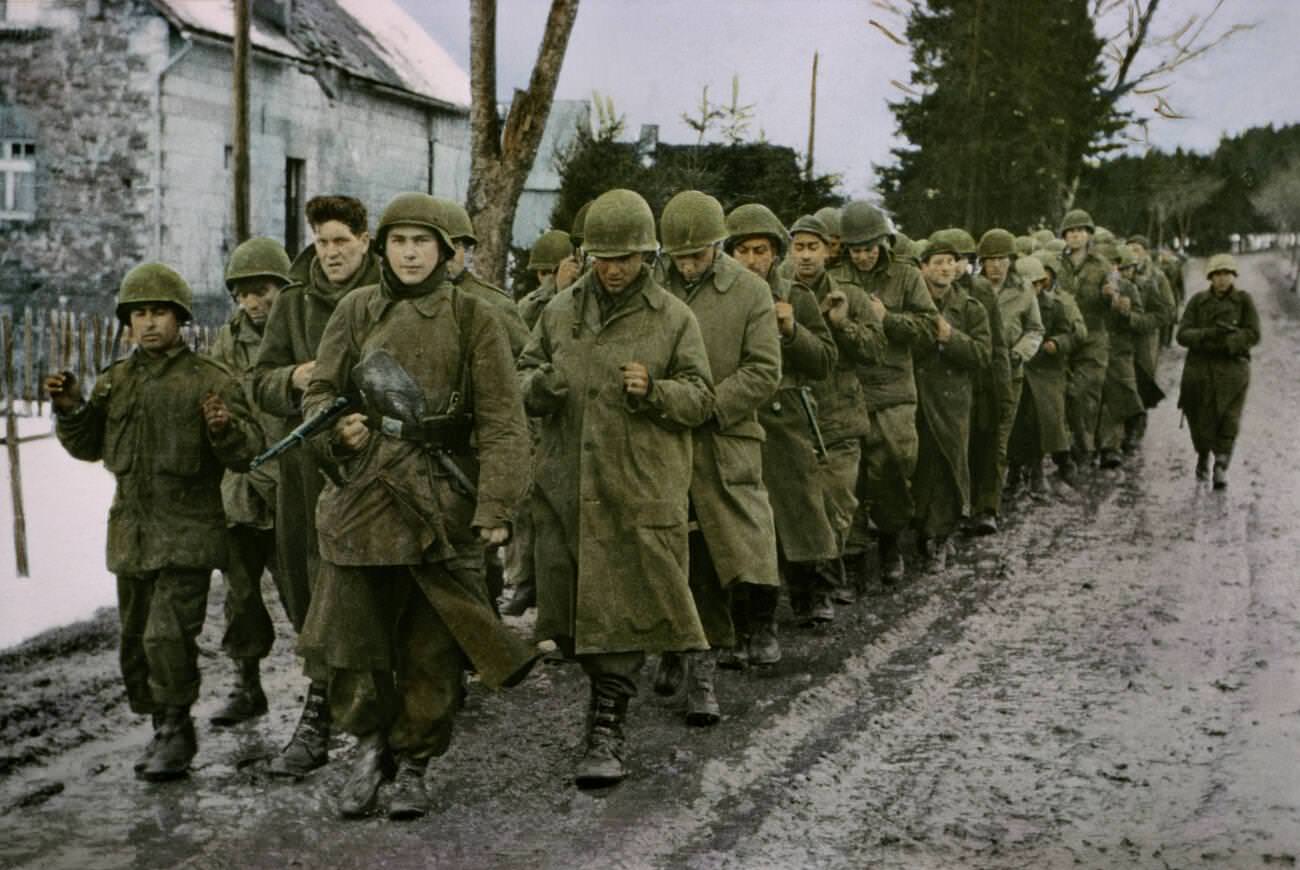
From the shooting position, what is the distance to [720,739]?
22.4ft

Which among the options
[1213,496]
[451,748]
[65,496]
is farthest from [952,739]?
[1213,496]

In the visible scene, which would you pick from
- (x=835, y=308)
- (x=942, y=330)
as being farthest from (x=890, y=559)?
(x=835, y=308)

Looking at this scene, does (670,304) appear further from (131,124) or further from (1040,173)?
(1040,173)

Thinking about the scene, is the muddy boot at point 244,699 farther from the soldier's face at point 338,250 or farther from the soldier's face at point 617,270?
the soldier's face at point 617,270

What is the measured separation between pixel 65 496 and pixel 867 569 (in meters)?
5.67

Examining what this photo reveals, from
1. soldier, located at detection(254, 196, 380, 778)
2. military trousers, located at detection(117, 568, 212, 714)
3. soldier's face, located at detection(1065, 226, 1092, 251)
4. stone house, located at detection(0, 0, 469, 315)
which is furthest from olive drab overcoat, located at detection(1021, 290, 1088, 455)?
stone house, located at detection(0, 0, 469, 315)

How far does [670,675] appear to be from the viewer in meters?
7.64

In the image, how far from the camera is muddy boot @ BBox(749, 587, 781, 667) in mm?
8227

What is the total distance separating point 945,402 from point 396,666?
6461mm

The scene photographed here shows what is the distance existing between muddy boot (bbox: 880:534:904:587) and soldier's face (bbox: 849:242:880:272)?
5.65 feet

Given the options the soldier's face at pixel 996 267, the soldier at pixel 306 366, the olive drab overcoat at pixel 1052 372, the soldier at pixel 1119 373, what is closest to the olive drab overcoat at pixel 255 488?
the soldier at pixel 306 366

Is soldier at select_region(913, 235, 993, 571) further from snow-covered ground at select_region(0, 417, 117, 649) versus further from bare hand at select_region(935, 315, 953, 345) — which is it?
snow-covered ground at select_region(0, 417, 117, 649)

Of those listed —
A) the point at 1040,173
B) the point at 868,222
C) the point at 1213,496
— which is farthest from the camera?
the point at 1040,173

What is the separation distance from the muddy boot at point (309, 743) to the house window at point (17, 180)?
1979 cm
